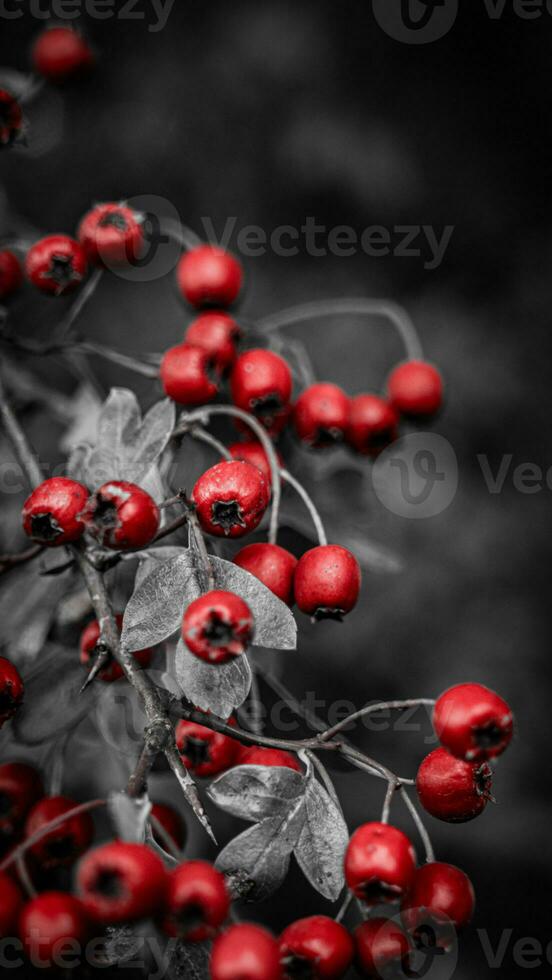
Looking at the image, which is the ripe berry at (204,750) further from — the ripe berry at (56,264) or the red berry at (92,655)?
the ripe berry at (56,264)

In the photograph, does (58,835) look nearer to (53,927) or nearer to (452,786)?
(53,927)

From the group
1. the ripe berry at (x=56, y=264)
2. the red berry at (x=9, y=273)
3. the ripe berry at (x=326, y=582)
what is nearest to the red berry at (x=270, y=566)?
the ripe berry at (x=326, y=582)

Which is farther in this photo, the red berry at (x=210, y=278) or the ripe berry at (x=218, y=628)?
the red berry at (x=210, y=278)

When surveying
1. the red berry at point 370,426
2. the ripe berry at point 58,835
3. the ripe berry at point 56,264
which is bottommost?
the ripe berry at point 58,835

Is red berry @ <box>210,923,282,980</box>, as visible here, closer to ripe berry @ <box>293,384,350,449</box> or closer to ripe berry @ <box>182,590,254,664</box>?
ripe berry @ <box>182,590,254,664</box>

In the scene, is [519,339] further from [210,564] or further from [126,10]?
[210,564]
